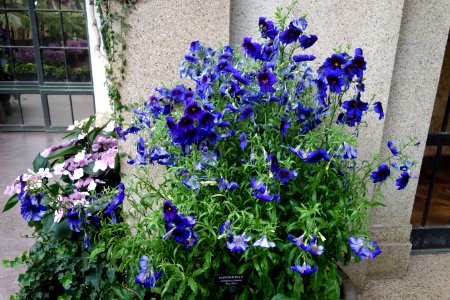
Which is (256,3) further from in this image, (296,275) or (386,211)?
(386,211)

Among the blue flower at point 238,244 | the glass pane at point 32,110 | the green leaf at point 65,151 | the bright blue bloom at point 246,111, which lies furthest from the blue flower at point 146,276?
the glass pane at point 32,110

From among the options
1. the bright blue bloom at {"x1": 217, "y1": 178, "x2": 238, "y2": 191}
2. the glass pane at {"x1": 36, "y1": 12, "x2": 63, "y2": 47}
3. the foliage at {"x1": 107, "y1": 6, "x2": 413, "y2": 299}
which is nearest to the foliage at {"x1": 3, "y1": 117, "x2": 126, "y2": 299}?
the foliage at {"x1": 107, "y1": 6, "x2": 413, "y2": 299}

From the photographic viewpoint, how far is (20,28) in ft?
19.7

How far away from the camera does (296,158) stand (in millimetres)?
1725

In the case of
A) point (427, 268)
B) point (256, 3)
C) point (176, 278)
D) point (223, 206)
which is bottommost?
point (427, 268)

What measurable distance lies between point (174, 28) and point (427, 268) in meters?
2.54

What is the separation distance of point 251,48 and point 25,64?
18.8 ft

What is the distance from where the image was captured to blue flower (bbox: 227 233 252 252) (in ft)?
4.75

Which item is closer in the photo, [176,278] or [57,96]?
Answer: [176,278]

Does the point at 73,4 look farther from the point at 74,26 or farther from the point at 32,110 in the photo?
the point at 32,110

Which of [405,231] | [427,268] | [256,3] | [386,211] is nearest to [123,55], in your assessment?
[256,3]

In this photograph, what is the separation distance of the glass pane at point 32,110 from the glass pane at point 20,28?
2.83 ft

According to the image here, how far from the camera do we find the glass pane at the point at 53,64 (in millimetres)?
6078

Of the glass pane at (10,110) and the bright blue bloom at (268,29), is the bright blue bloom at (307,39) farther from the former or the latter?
the glass pane at (10,110)
